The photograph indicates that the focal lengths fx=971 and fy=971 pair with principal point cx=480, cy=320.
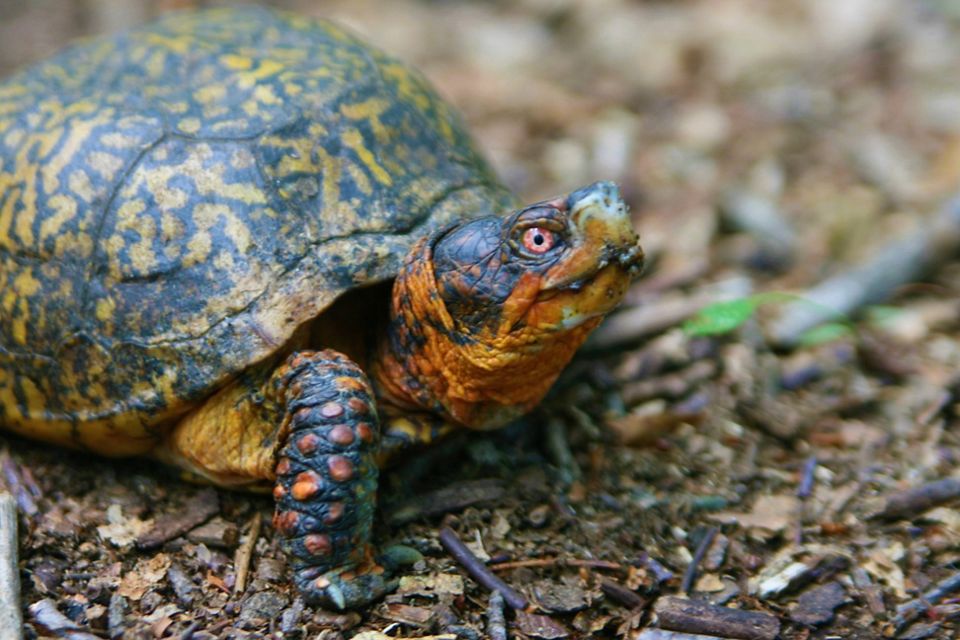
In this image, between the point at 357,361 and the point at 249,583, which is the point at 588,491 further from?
the point at 249,583

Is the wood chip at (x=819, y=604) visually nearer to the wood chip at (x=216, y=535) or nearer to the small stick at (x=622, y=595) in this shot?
the small stick at (x=622, y=595)

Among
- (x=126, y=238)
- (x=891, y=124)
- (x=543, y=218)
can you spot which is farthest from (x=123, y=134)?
(x=891, y=124)

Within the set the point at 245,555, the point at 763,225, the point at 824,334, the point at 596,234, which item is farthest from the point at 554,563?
the point at 763,225

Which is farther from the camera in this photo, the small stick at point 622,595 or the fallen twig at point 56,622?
the small stick at point 622,595

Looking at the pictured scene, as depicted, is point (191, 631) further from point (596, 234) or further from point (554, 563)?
point (596, 234)

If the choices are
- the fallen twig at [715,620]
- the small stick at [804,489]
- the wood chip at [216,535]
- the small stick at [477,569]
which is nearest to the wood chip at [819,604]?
the fallen twig at [715,620]
